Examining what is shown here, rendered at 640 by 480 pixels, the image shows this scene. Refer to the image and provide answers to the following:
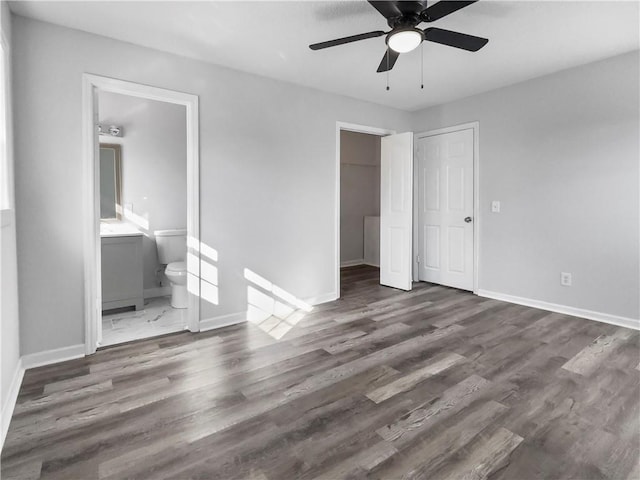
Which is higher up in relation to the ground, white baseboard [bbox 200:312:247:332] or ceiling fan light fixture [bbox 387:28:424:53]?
ceiling fan light fixture [bbox 387:28:424:53]

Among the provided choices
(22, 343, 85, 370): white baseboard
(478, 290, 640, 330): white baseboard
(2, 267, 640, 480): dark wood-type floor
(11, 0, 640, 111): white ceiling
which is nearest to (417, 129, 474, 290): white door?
(478, 290, 640, 330): white baseboard

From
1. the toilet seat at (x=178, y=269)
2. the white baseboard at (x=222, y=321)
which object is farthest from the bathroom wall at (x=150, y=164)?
the white baseboard at (x=222, y=321)

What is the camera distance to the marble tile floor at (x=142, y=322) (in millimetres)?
3141

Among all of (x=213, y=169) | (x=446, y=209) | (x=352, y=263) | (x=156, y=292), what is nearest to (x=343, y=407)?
(x=213, y=169)

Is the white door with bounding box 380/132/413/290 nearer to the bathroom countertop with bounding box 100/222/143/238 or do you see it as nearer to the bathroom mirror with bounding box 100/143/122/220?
the bathroom countertop with bounding box 100/222/143/238

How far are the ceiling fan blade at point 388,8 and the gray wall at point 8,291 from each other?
7.25 ft

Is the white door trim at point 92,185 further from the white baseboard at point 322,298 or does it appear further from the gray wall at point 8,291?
the white baseboard at point 322,298

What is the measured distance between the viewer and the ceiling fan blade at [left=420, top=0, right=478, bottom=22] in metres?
1.87

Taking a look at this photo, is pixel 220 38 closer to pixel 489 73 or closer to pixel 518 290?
pixel 489 73

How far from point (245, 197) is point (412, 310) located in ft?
7.08

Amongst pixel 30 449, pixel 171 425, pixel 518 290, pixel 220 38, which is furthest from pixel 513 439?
pixel 220 38

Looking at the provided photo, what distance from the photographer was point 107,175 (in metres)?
4.20

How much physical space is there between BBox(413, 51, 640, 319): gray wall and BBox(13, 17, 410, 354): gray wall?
1479 mm

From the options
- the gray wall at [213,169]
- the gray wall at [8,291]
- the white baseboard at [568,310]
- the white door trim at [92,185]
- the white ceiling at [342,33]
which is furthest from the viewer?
the white baseboard at [568,310]
